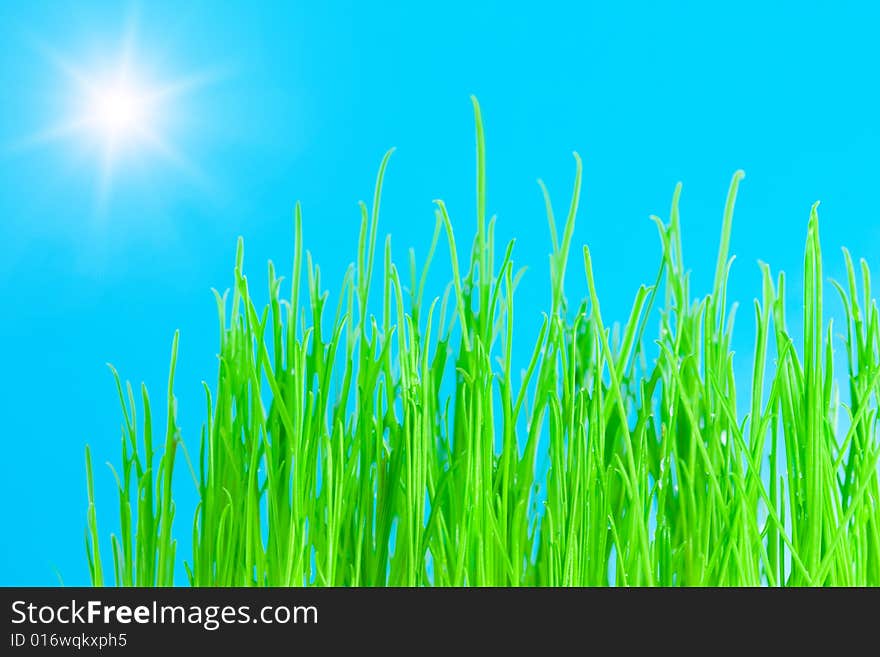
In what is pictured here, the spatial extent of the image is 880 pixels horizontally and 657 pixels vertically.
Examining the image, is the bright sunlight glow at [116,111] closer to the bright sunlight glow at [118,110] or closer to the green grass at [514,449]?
the bright sunlight glow at [118,110]

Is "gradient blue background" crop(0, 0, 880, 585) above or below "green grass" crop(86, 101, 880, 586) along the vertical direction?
above

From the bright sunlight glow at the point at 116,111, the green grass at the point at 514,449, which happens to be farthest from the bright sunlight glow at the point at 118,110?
the green grass at the point at 514,449

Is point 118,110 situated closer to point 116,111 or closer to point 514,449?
point 116,111

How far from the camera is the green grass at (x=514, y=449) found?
2.69 feet

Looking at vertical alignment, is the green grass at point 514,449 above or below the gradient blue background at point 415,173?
below

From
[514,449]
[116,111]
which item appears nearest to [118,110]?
[116,111]

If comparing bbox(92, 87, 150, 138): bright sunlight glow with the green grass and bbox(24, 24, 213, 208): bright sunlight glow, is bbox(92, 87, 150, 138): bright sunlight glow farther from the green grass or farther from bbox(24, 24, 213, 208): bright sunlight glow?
the green grass

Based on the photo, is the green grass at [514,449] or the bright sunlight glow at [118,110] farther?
the bright sunlight glow at [118,110]

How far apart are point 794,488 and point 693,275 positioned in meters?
0.29

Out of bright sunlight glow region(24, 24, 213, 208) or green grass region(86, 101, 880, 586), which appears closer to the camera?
green grass region(86, 101, 880, 586)

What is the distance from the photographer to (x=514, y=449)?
33.0 inches

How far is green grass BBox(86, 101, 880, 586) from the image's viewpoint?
819mm

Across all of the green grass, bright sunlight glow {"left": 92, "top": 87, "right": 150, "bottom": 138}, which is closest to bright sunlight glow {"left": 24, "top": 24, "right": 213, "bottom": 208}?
Answer: bright sunlight glow {"left": 92, "top": 87, "right": 150, "bottom": 138}

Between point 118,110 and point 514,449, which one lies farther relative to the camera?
point 118,110
